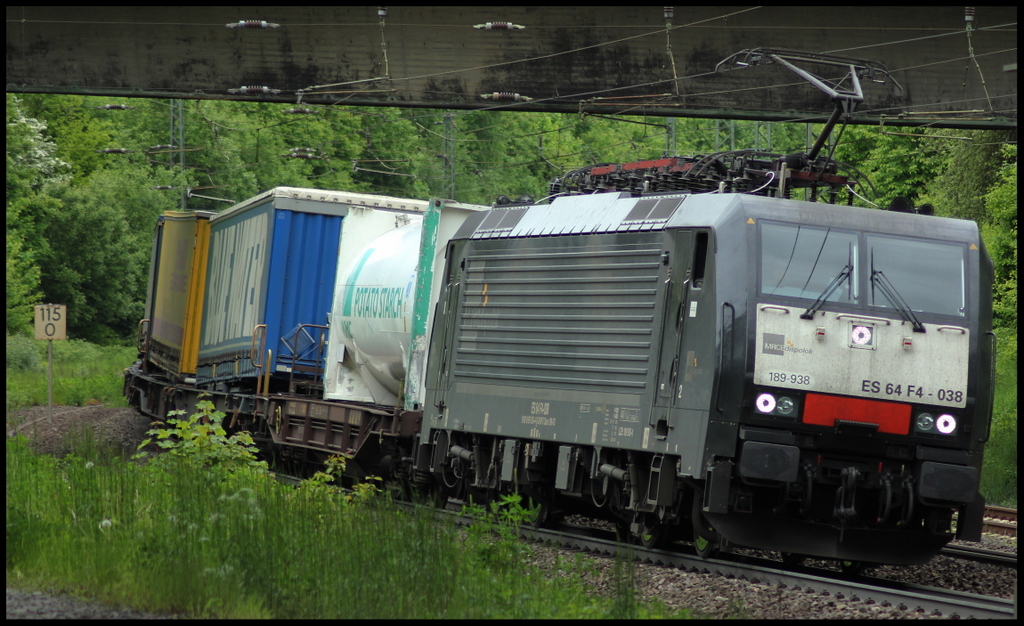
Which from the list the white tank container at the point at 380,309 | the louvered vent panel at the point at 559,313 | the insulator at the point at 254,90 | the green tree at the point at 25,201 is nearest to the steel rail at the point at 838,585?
the louvered vent panel at the point at 559,313

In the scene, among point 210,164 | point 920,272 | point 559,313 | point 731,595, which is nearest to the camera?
point 731,595

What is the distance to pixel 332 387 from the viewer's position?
56.9ft

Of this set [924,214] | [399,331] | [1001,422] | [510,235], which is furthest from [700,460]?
[1001,422]

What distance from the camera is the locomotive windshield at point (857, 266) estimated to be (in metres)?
10.7

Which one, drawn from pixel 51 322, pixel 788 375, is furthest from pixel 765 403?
pixel 51 322

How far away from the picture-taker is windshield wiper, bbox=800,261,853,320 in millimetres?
10516

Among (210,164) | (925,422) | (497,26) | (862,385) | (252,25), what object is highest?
(210,164)

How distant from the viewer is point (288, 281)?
18328 mm

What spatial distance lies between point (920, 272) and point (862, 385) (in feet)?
3.90

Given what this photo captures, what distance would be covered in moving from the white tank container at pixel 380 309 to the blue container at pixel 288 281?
3.02 feet

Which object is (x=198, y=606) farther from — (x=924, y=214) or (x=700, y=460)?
(x=924, y=214)

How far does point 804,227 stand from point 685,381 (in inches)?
63.2

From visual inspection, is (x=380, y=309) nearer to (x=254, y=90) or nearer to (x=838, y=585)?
(x=254, y=90)

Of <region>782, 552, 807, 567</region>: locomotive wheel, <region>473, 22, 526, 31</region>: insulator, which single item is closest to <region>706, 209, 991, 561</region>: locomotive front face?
<region>782, 552, 807, 567</region>: locomotive wheel
